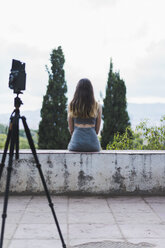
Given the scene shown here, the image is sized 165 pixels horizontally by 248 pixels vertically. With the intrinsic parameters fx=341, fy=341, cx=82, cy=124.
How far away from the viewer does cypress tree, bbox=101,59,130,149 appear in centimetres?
→ 1653

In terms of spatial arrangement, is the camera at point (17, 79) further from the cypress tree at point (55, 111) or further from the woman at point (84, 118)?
the cypress tree at point (55, 111)

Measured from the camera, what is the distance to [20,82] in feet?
8.75

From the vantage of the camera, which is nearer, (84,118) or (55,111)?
(84,118)

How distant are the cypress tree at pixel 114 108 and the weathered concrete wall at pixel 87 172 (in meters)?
11.7

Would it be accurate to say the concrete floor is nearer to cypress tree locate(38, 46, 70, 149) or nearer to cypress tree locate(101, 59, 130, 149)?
cypress tree locate(101, 59, 130, 149)

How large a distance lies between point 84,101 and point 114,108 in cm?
1221

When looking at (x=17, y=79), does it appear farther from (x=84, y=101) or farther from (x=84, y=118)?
(x=84, y=118)

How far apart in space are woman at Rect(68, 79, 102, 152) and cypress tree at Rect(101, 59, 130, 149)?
11740 millimetres

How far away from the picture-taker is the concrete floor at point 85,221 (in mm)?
2912

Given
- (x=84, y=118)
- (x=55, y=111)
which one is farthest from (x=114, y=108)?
(x=84, y=118)

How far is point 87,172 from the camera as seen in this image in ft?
15.5

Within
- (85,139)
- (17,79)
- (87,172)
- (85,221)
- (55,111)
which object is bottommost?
(85,221)

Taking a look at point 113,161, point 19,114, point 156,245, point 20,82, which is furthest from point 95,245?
point 113,161

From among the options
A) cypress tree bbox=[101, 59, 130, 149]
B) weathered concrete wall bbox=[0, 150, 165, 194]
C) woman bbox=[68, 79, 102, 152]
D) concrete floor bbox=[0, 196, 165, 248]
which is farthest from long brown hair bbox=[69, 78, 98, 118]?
cypress tree bbox=[101, 59, 130, 149]
